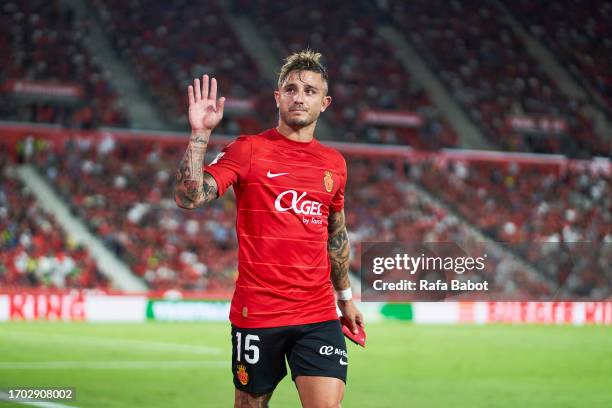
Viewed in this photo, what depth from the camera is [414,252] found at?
7.32m

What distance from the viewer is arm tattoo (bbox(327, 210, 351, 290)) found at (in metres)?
5.88

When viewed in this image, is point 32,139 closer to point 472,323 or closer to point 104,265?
point 104,265

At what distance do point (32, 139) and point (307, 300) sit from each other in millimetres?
26633

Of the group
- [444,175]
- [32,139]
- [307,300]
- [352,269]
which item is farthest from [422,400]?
[444,175]

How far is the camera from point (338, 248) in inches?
232

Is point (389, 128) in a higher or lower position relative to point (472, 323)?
higher

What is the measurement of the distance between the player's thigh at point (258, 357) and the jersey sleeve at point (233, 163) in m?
0.77

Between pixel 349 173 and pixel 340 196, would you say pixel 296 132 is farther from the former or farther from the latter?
pixel 349 173

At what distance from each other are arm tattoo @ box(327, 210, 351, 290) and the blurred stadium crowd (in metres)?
16.6

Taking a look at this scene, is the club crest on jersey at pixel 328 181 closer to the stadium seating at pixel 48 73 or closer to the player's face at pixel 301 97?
the player's face at pixel 301 97

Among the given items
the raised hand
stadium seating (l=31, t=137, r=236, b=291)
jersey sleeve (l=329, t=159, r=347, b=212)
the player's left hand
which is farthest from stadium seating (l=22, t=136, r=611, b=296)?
the raised hand

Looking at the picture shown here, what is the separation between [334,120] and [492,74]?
28.3 feet

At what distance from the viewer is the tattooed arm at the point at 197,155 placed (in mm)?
5004

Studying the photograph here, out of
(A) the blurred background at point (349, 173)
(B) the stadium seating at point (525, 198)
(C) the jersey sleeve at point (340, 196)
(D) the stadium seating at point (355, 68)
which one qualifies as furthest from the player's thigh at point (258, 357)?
(D) the stadium seating at point (355, 68)
